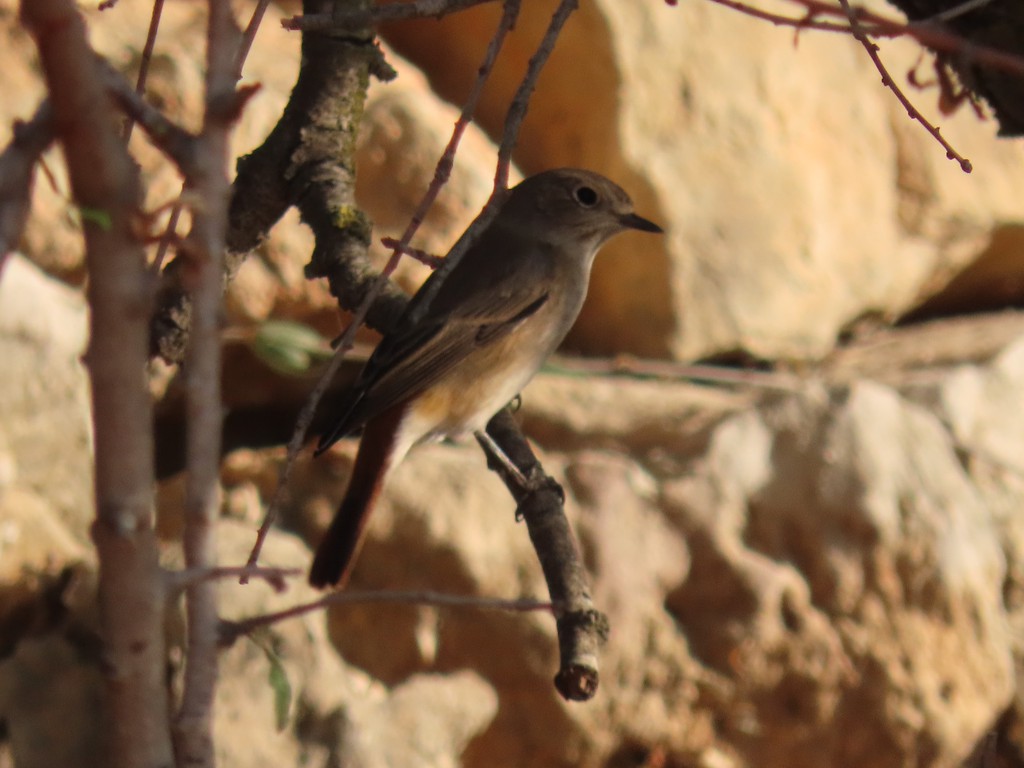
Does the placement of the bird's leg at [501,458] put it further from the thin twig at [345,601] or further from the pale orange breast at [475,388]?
the thin twig at [345,601]

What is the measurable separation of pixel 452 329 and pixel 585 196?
0.74 metres

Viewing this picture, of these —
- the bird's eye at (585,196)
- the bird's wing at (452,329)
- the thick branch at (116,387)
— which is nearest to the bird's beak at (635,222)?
the bird's eye at (585,196)

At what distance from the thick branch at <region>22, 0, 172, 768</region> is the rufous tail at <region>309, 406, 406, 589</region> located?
2247 millimetres

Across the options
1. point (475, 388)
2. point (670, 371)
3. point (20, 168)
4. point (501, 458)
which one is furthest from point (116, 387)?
point (670, 371)

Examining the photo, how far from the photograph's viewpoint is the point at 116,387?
1.15 m

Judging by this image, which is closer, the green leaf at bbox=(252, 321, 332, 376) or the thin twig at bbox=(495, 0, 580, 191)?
the green leaf at bbox=(252, 321, 332, 376)

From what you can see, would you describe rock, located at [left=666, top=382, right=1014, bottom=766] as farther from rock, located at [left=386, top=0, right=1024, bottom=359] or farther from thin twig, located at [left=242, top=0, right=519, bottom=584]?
thin twig, located at [left=242, top=0, right=519, bottom=584]

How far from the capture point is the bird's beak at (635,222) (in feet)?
14.2

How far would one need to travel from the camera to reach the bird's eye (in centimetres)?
439

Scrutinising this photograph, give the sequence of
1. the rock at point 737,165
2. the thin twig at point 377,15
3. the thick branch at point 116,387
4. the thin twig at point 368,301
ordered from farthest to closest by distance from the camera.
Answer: the rock at point 737,165
the thin twig at point 377,15
the thin twig at point 368,301
the thick branch at point 116,387

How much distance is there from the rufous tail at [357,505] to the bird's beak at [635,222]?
103 centimetres

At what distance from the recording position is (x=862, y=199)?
622 centimetres

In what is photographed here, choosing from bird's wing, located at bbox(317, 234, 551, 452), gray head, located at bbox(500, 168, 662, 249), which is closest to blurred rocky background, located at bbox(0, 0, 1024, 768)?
gray head, located at bbox(500, 168, 662, 249)

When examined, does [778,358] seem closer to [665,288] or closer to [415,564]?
[665,288]
